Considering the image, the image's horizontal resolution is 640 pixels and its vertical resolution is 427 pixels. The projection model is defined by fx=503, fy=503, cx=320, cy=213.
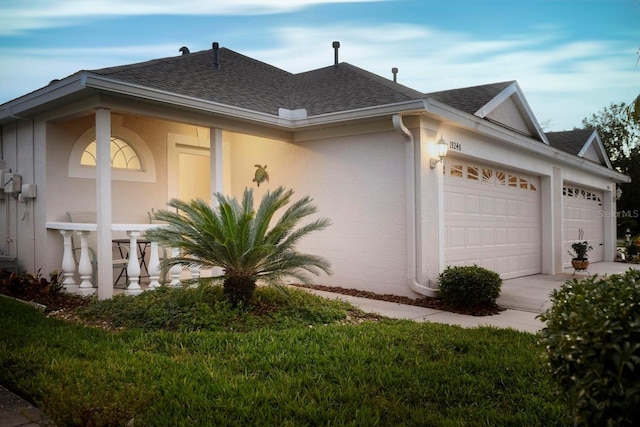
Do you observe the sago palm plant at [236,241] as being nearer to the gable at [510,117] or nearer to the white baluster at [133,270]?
the white baluster at [133,270]

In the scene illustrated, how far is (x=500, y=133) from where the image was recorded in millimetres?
9586

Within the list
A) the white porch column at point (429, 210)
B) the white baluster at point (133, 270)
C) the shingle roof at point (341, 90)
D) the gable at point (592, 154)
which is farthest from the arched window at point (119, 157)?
the gable at point (592, 154)

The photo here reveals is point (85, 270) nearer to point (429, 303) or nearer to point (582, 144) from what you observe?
point (429, 303)

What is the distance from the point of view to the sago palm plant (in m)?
6.02

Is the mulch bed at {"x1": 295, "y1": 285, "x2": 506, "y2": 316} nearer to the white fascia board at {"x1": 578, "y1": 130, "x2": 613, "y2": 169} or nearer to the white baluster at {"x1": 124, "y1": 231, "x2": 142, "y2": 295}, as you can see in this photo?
the white baluster at {"x1": 124, "y1": 231, "x2": 142, "y2": 295}

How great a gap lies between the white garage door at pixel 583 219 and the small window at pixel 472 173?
4774 millimetres

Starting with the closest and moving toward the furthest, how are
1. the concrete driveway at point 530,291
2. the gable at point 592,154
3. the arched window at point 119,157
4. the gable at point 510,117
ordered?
1. the concrete driveway at point 530,291
2. the arched window at point 119,157
3. the gable at point 510,117
4. the gable at point 592,154

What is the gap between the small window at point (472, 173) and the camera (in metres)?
9.61

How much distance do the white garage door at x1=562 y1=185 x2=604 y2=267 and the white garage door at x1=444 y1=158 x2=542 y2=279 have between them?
6.53 feet

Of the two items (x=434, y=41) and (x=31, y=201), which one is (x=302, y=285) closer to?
(x=31, y=201)

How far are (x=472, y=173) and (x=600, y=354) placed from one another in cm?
785

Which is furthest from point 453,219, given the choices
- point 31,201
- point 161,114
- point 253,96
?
point 31,201

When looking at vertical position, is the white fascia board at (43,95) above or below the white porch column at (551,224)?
above

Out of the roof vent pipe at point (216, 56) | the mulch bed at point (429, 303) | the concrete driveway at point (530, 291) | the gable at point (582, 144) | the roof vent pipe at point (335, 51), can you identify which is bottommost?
the concrete driveway at point (530, 291)
